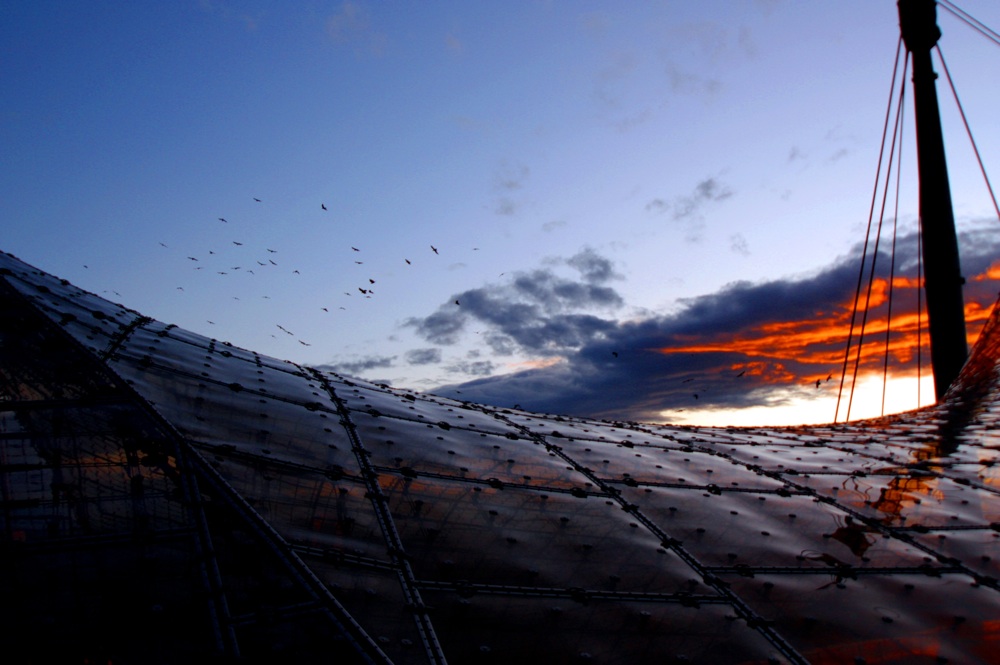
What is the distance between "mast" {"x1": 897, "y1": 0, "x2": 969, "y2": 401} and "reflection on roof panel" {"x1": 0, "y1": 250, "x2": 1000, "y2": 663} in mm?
22826

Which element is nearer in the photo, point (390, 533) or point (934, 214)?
point (390, 533)

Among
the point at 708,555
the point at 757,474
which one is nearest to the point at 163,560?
the point at 708,555

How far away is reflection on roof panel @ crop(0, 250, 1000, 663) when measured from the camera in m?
8.11

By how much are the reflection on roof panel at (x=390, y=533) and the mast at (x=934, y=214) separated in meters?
22.8

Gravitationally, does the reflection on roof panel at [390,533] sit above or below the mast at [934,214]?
below

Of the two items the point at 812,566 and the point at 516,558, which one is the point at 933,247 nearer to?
the point at 812,566

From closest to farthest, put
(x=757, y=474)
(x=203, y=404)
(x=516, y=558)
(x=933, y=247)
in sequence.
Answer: (x=516, y=558)
(x=203, y=404)
(x=757, y=474)
(x=933, y=247)

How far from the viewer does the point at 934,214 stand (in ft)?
127

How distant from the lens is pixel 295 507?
10.6 meters

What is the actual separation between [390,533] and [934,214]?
39285 millimetres

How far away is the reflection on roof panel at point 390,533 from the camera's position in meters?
8.11

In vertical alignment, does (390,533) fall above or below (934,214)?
below

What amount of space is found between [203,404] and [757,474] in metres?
14.4

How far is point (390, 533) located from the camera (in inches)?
440
